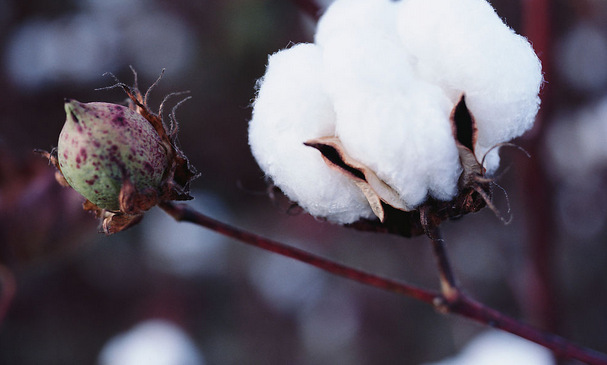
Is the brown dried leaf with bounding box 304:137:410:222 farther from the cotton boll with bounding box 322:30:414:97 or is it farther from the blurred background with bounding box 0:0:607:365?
the blurred background with bounding box 0:0:607:365

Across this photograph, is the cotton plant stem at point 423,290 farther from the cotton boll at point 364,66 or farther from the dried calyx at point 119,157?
the cotton boll at point 364,66

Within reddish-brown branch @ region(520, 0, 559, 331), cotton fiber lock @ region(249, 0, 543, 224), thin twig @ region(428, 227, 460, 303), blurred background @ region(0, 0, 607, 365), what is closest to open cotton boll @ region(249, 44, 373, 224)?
cotton fiber lock @ region(249, 0, 543, 224)

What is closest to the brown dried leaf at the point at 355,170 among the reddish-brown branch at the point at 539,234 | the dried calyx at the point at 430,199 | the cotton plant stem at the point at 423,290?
→ the dried calyx at the point at 430,199

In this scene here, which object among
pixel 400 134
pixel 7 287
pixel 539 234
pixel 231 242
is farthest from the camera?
pixel 231 242

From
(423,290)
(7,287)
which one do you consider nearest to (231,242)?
(7,287)

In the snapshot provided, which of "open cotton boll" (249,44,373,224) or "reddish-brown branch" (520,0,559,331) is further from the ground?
"open cotton boll" (249,44,373,224)

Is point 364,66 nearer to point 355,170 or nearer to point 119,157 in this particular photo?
point 355,170
